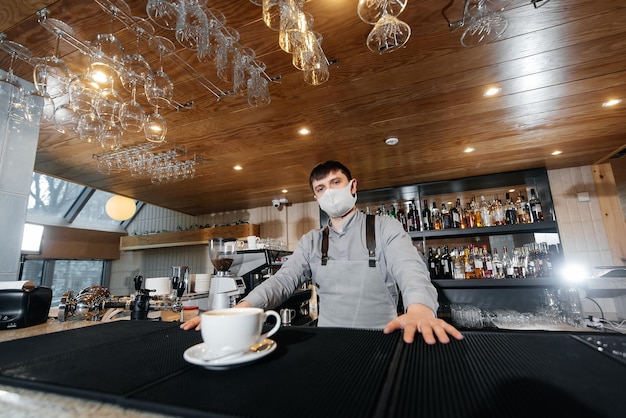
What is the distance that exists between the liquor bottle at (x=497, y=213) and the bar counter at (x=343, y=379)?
307cm

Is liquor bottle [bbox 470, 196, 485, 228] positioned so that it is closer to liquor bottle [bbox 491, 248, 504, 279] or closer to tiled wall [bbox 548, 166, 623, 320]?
liquor bottle [bbox 491, 248, 504, 279]

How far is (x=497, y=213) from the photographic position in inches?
129

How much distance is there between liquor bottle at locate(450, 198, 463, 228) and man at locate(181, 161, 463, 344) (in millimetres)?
2259

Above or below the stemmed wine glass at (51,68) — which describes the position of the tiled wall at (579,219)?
below

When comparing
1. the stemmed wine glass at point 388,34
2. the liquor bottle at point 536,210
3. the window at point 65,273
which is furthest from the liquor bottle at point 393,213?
the window at point 65,273

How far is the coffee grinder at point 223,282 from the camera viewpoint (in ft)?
4.73

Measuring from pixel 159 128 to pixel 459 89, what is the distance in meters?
1.95

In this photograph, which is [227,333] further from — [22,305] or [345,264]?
[22,305]

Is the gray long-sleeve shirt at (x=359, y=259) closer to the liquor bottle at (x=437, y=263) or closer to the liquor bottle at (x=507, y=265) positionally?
the liquor bottle at (x=437, y=263)

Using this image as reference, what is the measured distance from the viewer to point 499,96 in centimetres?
196

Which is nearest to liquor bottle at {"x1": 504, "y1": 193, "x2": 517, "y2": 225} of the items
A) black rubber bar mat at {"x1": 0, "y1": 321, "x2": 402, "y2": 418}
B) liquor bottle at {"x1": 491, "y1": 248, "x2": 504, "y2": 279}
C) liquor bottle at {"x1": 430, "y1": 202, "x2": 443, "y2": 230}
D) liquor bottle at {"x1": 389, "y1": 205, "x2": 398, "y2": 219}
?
liquor bottle at {"x1": 491, "y1": 248, "x2": 504, "y2": 279}

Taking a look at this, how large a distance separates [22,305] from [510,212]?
13.1 feet

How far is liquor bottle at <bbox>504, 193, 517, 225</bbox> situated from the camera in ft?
10.5

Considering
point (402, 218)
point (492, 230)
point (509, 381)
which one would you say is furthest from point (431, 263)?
point (509, 381)
